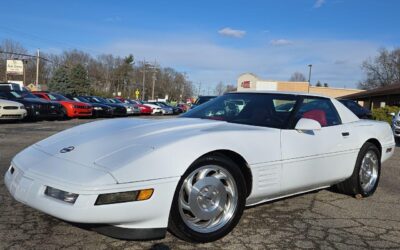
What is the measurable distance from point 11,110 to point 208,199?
46.1ft

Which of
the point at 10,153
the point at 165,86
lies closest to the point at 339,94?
the point at 165,86

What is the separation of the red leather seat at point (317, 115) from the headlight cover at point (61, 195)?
275 cm

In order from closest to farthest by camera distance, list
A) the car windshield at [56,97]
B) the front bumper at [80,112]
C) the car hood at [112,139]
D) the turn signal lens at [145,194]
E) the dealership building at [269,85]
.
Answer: the turn signal lens at [145,194]
the car hood at [112,139]
the front bumper at [80,112]
the car windshield at [56,97]
the dealership building at [269,85]

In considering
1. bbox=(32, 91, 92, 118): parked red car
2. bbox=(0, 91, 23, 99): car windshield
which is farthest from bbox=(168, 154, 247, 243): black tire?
bbox=(32, 91, 92, 118): parked red car

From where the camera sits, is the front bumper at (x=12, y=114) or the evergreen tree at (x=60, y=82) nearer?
the front bumper at (x=12, y=114)

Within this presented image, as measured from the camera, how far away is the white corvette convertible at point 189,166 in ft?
9.74

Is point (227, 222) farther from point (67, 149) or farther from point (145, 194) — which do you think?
point (67, 149)

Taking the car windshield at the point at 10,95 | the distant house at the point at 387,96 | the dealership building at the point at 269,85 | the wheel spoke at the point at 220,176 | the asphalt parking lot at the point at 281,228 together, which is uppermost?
the dealership building at the point at 269,85

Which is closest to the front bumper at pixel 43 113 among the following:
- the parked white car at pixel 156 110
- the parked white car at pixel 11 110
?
the parked white car at pixel 11 110

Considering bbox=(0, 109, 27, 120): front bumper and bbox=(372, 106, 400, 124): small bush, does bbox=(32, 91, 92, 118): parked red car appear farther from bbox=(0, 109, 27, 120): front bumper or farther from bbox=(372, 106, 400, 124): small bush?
bbox=(372, 106, 400, 124): small bush

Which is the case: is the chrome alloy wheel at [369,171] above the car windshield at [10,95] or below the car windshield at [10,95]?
below

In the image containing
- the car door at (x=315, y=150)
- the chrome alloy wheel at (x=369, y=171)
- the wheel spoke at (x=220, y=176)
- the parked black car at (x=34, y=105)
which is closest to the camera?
the wheel spoke at (x=220, y=176)

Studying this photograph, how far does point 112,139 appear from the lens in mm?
3512

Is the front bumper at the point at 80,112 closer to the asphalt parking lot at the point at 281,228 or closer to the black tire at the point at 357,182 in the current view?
the asphalt parking lot at the point at 281,228
